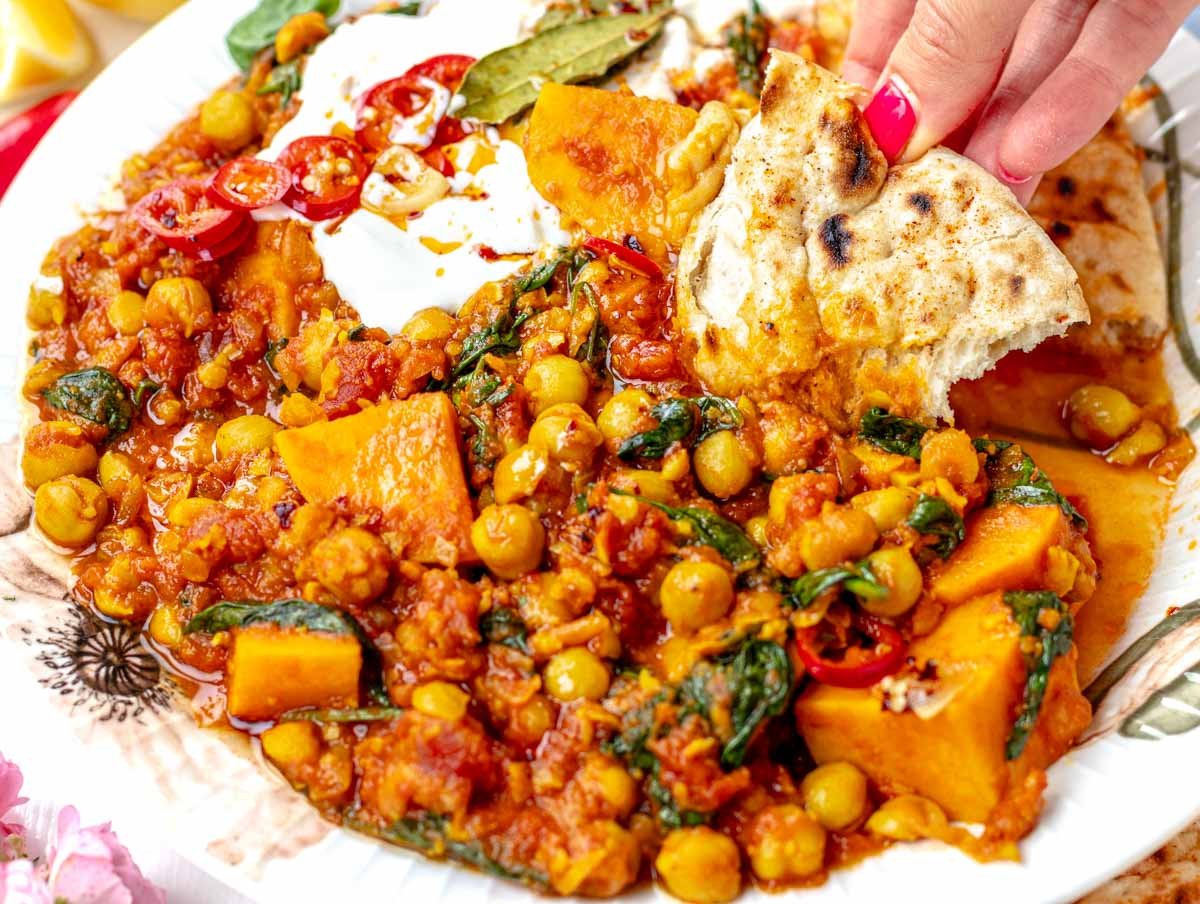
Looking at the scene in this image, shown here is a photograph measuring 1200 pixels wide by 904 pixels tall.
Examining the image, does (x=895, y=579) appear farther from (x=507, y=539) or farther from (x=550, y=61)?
(x=550, y=61)

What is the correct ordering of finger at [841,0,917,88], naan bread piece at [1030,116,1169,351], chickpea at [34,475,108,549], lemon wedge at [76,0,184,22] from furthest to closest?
lemon wedge at [76,0,184,22], finger at [841,0,917,88], naan bread piece at [1030,116,1169,351], chickpea at [34,475,108,549]

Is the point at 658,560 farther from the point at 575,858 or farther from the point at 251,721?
the point at 251,721

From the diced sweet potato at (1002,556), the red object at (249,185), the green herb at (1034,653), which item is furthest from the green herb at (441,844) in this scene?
the red object at (249,185)

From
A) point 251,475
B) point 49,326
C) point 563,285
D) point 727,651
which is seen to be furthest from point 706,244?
point 49,326

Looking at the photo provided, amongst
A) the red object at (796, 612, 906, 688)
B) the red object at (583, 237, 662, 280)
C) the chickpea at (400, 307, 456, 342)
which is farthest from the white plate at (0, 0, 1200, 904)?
the red object at (583, 237, 662, 280)

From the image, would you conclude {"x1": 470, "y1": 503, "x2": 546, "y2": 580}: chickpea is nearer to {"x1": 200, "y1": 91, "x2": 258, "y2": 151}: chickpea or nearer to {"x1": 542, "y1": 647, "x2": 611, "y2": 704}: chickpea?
{"x1": 542, "y1": 647, "x2": 611, "y2": 704}: chickpea

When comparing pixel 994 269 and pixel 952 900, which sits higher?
pixel 994 269
